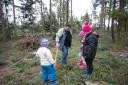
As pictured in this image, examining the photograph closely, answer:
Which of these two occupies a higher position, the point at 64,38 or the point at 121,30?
the point at 121,30

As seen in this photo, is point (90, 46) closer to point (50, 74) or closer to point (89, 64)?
point (89, 64)

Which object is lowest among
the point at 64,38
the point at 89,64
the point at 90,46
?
the point at 89,64

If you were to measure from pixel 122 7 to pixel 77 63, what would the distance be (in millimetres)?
7756

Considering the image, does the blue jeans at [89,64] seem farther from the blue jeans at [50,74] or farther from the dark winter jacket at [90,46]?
the blue jeans at [50,74]

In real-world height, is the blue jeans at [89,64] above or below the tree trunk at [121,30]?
below

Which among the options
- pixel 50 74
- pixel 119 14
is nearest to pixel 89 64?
pixel 50 74

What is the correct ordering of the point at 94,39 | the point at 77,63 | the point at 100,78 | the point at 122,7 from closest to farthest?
the point at 94,39 < the point at 100,78 < the point at 77,63 < the point at 122,7

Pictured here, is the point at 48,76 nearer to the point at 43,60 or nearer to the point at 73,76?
the point at 43,60

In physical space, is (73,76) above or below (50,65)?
below

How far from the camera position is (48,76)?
9062 mm

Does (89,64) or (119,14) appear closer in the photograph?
(89,64)

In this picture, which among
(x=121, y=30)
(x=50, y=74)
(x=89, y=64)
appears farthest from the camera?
(x=121, y=30)

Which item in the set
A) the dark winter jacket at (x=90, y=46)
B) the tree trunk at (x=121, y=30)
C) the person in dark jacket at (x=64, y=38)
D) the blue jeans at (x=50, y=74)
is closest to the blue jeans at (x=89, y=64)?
the dark winter jacket at (x=90, y=46)

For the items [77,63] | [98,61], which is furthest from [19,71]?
[98,61]
